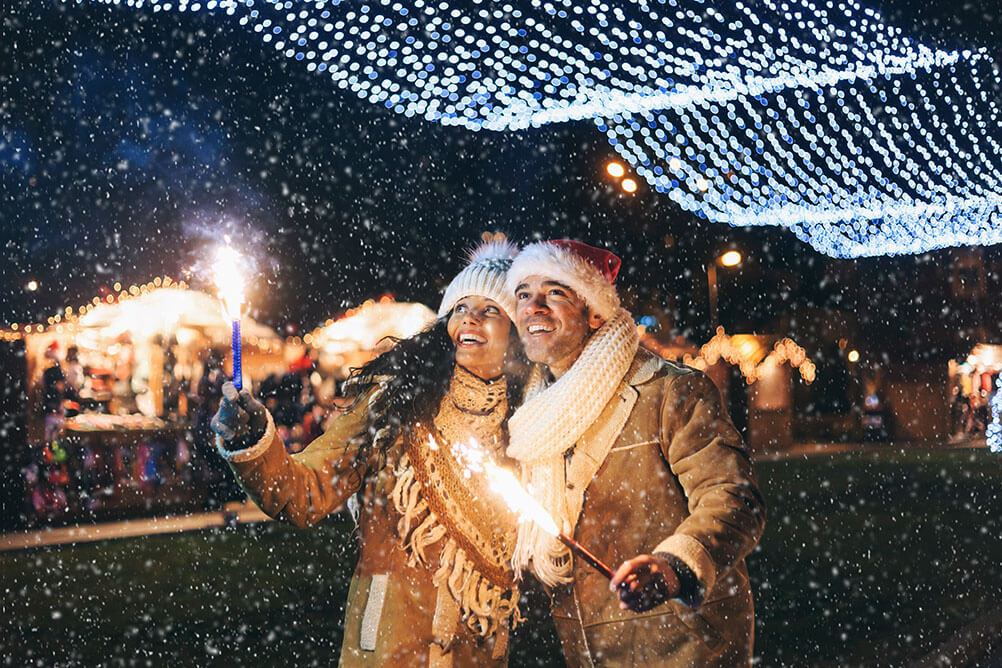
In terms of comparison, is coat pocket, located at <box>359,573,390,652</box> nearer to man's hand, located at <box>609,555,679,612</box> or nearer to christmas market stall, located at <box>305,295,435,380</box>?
man's hand, located at <box>609,555,679,612</box>

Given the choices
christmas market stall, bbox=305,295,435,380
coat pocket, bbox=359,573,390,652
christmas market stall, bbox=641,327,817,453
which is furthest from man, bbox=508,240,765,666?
christmas market stall, bbox=641,327,817,453

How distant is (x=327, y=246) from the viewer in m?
18.3

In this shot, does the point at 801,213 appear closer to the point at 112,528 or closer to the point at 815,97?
the point at 815,97

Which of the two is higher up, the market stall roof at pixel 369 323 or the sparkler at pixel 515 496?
the market stall roof at pixel 369 323

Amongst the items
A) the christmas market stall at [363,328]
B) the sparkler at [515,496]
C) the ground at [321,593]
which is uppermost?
the christmas market stall at [363,328]

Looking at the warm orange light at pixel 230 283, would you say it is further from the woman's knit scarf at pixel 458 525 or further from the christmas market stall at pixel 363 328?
the christmas market stall at pixel 363 328

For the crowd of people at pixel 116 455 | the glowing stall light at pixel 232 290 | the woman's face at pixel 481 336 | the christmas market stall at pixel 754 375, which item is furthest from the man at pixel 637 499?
the christmas market stall at pixel 754 375

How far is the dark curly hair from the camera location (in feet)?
10.5

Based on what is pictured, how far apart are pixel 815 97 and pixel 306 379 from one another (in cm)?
984

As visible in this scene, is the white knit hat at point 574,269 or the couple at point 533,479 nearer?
the couple at point 533,479

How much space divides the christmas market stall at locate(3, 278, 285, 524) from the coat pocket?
9519 millimetres

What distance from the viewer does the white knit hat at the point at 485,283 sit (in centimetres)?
345

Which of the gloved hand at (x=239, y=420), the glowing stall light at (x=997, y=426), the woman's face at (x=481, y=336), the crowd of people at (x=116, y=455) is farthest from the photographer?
the glowing stall light at (x=997, y=426)

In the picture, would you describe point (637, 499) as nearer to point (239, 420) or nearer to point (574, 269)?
point (574, 269)
